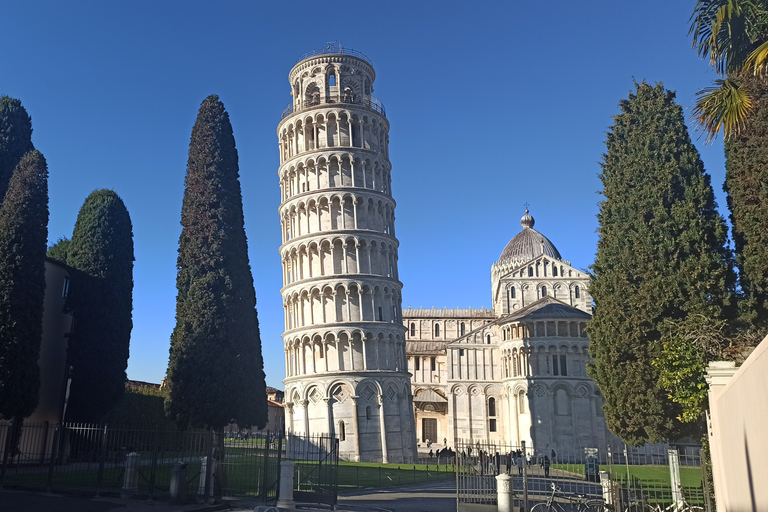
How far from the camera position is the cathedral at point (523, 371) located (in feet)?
180

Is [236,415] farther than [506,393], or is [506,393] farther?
[506,393]

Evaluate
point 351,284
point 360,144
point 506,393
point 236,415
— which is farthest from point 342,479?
point 506,393

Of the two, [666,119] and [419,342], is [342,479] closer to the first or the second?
[666,119]

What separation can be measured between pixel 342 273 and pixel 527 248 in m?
35.8

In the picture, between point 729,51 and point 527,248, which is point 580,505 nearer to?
point 729,51

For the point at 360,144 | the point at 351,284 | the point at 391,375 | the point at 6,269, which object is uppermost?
the point at 360,144

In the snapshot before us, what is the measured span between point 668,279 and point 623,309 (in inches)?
67.7

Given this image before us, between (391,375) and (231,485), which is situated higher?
(391,375)

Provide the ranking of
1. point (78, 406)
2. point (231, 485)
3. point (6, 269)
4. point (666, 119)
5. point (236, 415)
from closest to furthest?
point (666, 119) < point (231, 485) < point (236, 415) < point (6, 269) < point (78, 406)

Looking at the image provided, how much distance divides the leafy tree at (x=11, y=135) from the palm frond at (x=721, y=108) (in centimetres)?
3221

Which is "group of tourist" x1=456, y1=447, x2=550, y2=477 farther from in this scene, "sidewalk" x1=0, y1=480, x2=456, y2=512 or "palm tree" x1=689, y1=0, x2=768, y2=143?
"palm tree" x1=689, y1=0, x2=768, y2=143

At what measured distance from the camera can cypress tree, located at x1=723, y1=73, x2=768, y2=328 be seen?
15367 millimetres

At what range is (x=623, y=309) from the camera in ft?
64.5

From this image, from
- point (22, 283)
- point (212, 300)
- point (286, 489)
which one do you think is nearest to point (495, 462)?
point (286, 489)
